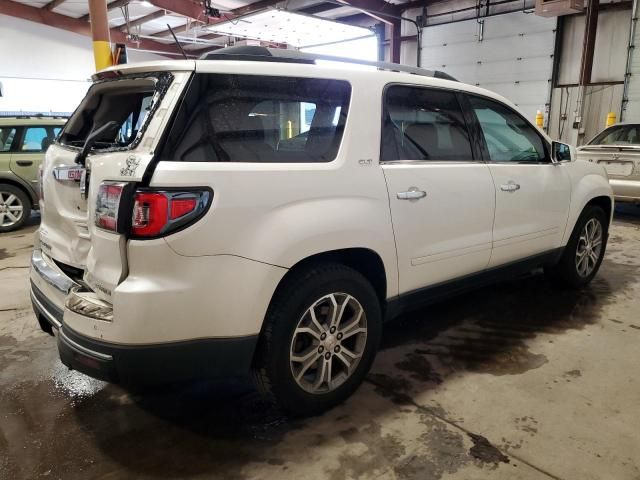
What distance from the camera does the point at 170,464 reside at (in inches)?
81.5

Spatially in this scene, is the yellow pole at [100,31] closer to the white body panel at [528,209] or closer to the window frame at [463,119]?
the window frame at [463,119]

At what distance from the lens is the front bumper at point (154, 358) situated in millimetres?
1856

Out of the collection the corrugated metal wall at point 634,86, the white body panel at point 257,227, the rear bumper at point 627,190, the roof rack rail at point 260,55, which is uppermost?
the corrugated metal wall at point 634,86

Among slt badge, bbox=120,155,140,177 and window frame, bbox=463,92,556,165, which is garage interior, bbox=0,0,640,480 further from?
window frame, bbox=463,92,556,165

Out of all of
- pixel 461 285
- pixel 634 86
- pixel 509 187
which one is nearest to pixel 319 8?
pixel 634 86

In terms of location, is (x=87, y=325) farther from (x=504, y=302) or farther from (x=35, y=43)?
(x=35, y=43)

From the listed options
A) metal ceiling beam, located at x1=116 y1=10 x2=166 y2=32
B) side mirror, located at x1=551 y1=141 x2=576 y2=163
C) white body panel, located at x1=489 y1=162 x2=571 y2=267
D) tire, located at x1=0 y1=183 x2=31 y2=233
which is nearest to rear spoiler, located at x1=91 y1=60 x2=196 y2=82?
white body panel, located at x1=489 y1=162 x2=571 y2=267

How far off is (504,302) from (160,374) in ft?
9.74

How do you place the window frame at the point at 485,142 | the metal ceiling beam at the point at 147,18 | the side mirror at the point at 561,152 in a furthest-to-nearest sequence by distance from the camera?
1. the metal ceiling beam at the point at 147,18
2. the side mirror at the point at 561,152
3. the window frame at the point at 485,142

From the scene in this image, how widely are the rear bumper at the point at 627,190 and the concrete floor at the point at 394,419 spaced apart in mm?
4289

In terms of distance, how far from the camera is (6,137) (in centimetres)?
679

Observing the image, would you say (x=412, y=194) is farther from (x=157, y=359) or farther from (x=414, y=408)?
(x=157, y=359)

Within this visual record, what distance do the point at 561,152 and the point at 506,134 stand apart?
1.83 feet

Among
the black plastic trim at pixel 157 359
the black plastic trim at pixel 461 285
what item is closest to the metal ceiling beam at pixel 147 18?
the black plastic trim at pixel 461 285
